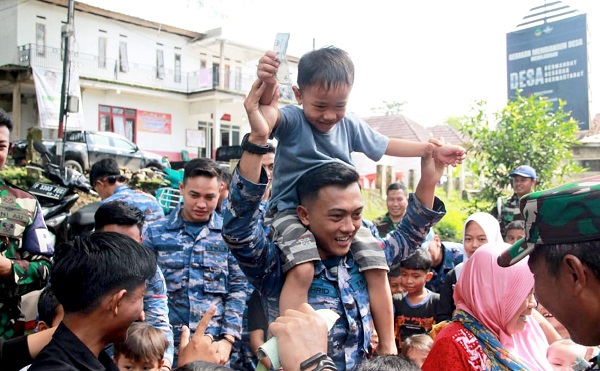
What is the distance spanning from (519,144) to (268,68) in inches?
298

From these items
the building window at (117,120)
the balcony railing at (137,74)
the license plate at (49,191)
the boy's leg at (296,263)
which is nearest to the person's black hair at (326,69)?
the boy's leg at (296,263)

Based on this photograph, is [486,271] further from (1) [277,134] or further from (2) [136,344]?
(2) [136,344]

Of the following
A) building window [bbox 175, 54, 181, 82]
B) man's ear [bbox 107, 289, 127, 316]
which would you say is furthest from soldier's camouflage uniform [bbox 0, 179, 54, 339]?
building window [bbox 175, 54, 181, 82]

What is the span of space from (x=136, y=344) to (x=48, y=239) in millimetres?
1196

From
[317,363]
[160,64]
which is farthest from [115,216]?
[160,64]

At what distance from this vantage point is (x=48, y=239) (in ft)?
11.5

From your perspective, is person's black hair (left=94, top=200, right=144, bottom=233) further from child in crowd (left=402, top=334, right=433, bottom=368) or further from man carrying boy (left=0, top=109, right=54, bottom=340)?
child in crowd (left=402, top=334, right=433, bottom=368)

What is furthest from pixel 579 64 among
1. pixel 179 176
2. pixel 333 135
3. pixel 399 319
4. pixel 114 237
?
pixel 114 237

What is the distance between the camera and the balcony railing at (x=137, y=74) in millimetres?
21375

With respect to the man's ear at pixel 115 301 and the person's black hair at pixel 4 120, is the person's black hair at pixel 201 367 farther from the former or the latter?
the person's black hair at pixel 4 120

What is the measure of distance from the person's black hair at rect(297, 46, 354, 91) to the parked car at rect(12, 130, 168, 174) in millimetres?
12819

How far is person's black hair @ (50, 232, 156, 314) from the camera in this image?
1.90 m

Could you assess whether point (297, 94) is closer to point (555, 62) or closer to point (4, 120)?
point (4, 120)

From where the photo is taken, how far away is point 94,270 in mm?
1916
